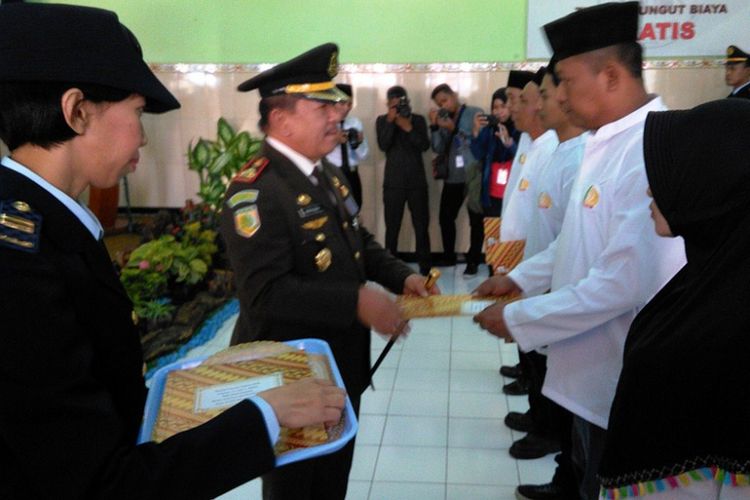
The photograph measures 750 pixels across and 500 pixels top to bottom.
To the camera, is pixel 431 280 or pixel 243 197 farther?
pixel 431 280

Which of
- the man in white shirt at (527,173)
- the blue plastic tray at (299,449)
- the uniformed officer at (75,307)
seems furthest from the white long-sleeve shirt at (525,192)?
the uniformed officer at (75,307)

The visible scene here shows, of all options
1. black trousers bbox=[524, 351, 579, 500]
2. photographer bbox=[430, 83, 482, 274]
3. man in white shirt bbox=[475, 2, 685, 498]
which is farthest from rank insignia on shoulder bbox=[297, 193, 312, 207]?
photographer bbox=[430, 83, 482, 274]

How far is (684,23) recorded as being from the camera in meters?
5.89

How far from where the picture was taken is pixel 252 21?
→ 21.2 ft

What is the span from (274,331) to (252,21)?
5.46 m

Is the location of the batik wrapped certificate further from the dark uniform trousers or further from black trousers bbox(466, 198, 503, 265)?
black trousers bbox(466, 198, 503, 265)

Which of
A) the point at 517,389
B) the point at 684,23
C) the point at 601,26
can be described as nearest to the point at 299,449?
the point at 601,26

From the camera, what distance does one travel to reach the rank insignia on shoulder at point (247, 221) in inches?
67.6

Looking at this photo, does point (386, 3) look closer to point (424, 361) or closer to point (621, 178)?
point (424, 361)

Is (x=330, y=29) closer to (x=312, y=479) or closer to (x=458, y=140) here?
(x=458, y=140)

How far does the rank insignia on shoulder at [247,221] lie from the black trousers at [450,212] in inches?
174

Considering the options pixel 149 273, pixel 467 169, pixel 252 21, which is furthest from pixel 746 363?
pixel 252 21

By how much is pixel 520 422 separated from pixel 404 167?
325cm

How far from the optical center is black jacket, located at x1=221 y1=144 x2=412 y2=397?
171cm
